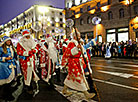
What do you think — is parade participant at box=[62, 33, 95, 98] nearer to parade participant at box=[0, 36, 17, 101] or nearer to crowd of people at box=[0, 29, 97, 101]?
crowd of people at box=[0, 29, 97, 101]

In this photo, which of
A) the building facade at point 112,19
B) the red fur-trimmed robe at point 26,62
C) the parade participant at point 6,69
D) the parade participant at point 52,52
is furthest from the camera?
the building facade at point 112,19

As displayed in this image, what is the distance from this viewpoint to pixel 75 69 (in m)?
4.29

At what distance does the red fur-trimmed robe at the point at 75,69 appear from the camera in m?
4.18

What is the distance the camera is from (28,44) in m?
5.06

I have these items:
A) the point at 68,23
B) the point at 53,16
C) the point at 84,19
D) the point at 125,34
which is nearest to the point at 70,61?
the point at 68,23

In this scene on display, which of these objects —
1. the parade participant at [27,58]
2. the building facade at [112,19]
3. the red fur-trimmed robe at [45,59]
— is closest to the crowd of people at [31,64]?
the parade participant at [27,58]

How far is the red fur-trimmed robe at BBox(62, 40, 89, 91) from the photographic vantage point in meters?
4.18

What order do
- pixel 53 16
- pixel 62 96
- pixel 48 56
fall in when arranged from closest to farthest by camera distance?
pixel 62 96
pixel 48 56
pixel 53 16

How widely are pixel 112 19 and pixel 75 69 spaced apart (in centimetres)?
2427

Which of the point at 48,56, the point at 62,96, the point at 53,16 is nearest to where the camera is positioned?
the point at 62,96

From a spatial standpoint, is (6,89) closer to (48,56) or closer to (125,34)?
(48,56)

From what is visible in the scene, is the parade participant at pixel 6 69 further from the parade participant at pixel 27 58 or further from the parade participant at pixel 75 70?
the parade participant at pixel 75 70

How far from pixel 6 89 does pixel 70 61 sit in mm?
2272

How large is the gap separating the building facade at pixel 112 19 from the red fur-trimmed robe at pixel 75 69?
16.5 metres
